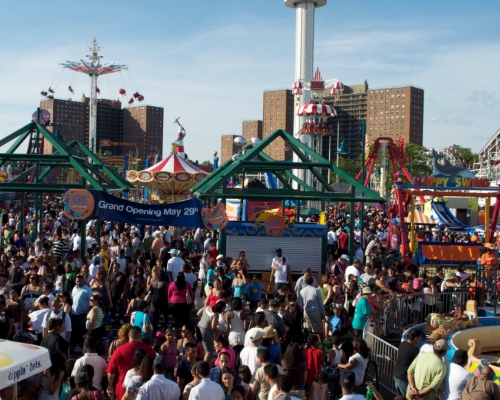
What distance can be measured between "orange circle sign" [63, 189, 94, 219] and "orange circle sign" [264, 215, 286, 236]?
4.29 m

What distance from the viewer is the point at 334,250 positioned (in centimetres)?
1955

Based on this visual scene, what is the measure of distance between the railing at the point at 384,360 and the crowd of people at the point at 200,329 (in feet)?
1.88

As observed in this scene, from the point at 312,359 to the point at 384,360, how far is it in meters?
2.79

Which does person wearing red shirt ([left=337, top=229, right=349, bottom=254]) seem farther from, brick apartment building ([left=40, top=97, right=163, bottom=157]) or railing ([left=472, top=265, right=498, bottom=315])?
brick apartment building ([left=40, top=97, right=163, bottom=157])

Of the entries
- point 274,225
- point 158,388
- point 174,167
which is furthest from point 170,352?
point 174,167

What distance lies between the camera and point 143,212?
48.1 feet

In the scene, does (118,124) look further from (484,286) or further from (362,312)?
(362,312)

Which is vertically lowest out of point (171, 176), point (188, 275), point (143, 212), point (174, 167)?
point (188, 275)

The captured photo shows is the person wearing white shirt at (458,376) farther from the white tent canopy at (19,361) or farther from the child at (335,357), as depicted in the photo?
the white tent canopy at (19,361)

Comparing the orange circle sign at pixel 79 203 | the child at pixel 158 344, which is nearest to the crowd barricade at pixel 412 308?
the child at pixel 158 344

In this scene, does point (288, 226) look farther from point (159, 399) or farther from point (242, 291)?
point (159, 399)

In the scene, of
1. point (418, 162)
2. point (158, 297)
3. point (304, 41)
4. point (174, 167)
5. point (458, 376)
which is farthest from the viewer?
point (418, 162)

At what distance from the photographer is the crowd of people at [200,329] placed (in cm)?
639

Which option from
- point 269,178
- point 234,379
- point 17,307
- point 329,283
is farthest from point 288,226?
point 269,178
